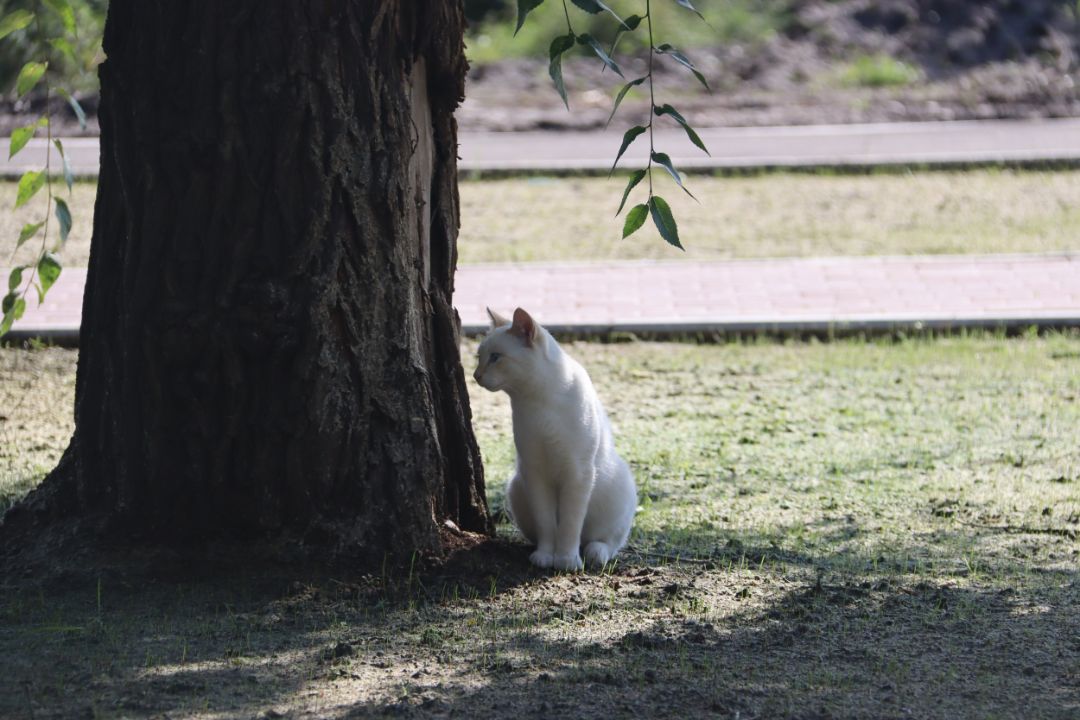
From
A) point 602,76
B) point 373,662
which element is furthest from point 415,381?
point 602,76

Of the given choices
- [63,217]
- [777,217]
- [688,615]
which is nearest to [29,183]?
[63,217]

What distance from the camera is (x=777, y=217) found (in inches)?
457

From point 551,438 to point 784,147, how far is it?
9.83 meters

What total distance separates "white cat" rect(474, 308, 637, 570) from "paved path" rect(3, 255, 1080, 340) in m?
3.61

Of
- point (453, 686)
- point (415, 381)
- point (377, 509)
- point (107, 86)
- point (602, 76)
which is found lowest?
point (453, 686)

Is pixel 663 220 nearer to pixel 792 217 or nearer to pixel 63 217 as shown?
pixel 63 217

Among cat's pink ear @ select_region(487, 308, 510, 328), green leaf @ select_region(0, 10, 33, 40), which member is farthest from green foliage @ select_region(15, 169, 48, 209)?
cat's pink ear @ select_region(487, 308, 510, 328)

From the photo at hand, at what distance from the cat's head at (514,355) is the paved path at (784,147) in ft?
27.0

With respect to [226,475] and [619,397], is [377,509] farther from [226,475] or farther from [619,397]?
[619,397]

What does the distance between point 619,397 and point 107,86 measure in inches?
148

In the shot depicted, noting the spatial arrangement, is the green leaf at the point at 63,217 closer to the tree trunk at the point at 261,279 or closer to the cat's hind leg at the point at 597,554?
the tree trunk at the point at 261,279

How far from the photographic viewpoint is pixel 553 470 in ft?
15.7

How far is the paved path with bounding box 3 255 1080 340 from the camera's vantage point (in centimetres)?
864

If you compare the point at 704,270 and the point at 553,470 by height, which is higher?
the point at 704,270
